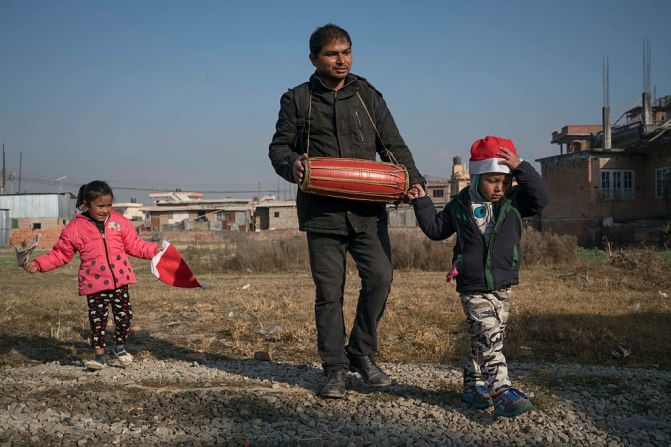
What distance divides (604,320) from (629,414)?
4209 millimetres

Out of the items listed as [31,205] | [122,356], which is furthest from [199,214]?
[122,356]

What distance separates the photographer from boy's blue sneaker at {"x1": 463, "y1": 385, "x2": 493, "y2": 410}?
3479mm

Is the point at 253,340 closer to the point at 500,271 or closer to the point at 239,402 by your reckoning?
the point at 239,402

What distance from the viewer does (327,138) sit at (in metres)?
4.13

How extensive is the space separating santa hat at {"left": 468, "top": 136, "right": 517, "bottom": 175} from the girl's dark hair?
3200mm

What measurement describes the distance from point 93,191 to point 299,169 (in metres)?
2.27

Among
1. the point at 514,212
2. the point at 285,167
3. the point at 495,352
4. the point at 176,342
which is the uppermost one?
the point at 285,167

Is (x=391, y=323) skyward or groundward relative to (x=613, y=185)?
groundward

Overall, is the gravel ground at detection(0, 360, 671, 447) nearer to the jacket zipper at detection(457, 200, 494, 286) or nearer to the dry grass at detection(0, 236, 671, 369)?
the jacket zipper at detection(457, 200, 494, 286)

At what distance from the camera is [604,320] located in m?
7.34

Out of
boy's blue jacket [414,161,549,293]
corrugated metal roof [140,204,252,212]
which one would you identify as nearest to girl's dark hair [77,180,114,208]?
boy's blue jacket [414,161,549,293]

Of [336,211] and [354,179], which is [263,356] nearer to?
[336,211]

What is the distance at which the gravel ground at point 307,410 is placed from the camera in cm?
305

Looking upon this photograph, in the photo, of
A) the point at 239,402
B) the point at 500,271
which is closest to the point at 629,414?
the point at 500,271
